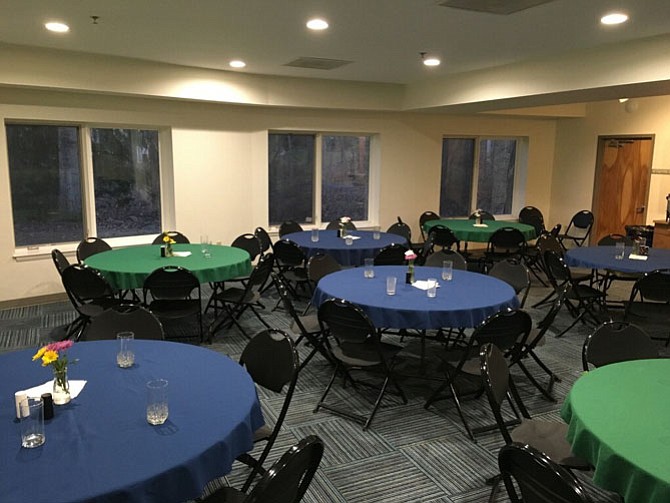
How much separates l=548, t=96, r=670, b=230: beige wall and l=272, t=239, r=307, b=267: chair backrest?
635 centimetres

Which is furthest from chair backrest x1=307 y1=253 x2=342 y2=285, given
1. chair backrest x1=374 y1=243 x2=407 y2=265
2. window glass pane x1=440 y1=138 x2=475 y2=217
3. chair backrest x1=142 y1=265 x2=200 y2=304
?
window glass pane x1=440 y1=138 x2=475 y2=217

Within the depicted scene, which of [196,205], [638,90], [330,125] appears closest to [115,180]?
[196,205]

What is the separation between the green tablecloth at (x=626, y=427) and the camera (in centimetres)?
191

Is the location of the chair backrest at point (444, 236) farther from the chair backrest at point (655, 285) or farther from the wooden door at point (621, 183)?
the wooden door at point (621, 183)

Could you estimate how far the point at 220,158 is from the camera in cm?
809

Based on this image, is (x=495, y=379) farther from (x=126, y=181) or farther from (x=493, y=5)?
(x=126, y=181)

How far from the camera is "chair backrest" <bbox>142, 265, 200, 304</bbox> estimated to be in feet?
15.7

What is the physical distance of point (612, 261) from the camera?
5.86 meters

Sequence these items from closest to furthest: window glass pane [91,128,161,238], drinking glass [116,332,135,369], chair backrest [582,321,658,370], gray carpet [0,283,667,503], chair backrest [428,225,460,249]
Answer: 1. drinking glass [116,332,135,369]
2. gray carpet [0,283,667,503]
3. chair backrest [582,321,658,370]
4. window glass pane [91,128,161,238]
5. chair backrest [428,225,460,249]

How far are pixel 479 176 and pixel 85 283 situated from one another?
794 centimetres

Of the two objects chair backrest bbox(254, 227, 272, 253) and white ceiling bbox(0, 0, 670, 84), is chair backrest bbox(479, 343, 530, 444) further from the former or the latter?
chair backrest bbox(254, 227, 272, 253)

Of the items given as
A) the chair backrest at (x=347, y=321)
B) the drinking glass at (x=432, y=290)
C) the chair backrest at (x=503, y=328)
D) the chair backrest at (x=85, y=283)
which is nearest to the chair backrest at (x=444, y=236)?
the drinking glass at (x=432, y=290)

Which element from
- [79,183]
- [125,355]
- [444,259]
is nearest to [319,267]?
[444,259]

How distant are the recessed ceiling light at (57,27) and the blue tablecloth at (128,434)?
3.36 metres
